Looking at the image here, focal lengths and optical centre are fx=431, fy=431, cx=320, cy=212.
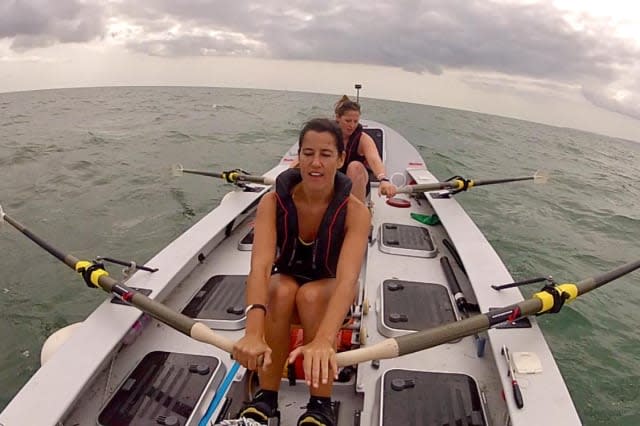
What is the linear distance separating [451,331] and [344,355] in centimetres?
52

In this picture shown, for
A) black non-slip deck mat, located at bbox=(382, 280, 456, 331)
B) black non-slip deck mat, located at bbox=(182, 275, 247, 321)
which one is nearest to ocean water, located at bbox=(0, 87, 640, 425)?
black non-slip deck mat, located at bbox=(382, 280, 456, 331)

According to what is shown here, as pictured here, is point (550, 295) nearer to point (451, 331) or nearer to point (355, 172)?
point (451, 331)

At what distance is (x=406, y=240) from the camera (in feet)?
14.4

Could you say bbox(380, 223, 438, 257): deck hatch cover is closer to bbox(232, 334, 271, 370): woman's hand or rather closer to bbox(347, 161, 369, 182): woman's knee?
bbox(347, 161, 369, 182): woman's knee

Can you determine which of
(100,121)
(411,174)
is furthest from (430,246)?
(100,121)

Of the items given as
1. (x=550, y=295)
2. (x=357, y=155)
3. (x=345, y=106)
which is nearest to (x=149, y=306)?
(x=550, y=295)

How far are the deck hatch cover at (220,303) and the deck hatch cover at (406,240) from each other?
Result: 4.90 ft

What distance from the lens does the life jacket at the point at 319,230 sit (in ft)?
8.10

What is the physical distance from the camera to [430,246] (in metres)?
4.27

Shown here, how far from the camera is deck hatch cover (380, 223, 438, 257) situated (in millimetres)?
4152

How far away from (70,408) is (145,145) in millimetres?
13636

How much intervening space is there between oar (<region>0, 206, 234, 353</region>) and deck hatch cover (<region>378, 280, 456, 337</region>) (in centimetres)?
134

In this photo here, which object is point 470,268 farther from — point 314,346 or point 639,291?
point 639,291

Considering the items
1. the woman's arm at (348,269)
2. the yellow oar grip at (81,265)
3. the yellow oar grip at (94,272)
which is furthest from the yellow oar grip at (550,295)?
the yellow oar grip at (81,265)
